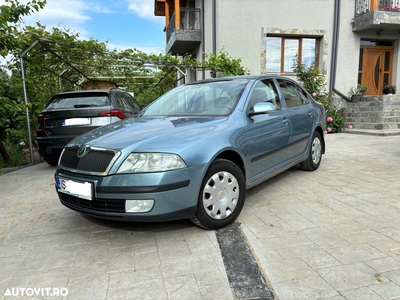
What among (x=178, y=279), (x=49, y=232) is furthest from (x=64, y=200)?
(x=178, y=279)

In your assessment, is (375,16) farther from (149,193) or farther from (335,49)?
(149,193)

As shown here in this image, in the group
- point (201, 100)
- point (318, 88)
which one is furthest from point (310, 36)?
point (201, 100)

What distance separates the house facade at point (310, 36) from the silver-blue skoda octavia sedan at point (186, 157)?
7207 millimetres

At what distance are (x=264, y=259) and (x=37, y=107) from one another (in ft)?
23.5

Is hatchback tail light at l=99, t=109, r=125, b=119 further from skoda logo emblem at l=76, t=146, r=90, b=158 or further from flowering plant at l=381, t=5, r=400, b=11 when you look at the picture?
flowering plant at l=381, t=5, r=400, b=11

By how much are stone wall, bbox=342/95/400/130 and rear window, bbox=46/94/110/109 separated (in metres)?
8.98

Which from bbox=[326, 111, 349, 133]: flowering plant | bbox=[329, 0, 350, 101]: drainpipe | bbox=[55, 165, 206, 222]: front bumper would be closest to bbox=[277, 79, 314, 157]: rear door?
bbox=[55, 165, 206, 222]: front bumper

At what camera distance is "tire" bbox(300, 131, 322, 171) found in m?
4.85

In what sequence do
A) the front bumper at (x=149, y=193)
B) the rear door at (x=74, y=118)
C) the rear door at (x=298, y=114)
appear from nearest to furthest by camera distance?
the front bumper at (x=149, y=193), the rear door at (x=298, y=114), the rear door at (x=74, y=118)

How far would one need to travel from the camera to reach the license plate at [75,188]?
2549 mm

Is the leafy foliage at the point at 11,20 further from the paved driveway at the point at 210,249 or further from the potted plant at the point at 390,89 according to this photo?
the potted plant at the point at 390,89

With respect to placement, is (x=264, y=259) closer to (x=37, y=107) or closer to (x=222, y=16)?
(x=37, y=107)

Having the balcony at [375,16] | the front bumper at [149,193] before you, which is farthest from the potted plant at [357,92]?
the front bumper at [149,193]

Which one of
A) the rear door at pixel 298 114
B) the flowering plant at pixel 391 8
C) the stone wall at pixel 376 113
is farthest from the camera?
the flowering plant at pixel 391 8
